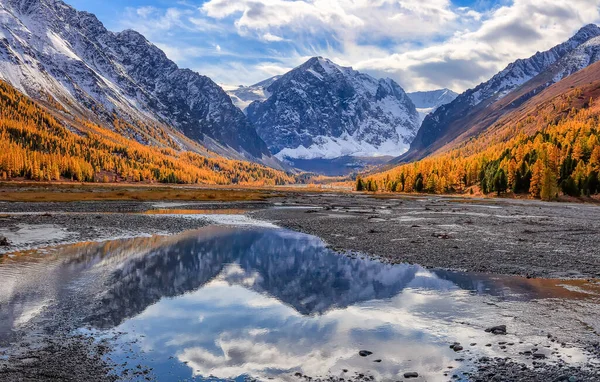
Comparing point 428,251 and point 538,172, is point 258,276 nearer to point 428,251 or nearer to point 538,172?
point 428,251

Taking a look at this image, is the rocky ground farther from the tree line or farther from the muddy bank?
the tree line

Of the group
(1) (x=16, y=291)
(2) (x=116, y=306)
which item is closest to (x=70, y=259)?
(1) (x=16, y=291)

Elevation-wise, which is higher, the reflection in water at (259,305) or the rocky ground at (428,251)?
the rocky ground at (428,251)

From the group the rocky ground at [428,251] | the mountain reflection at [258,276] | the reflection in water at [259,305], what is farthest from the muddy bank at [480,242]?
the mountain reflection at [258,276]

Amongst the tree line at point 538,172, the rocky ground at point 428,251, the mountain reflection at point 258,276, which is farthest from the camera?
the tree line at point 538,172

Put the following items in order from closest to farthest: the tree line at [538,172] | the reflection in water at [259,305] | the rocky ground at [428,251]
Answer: the rocky ground at [428,251]
the reflection in water at [259,305]
the tree line at [538,172]

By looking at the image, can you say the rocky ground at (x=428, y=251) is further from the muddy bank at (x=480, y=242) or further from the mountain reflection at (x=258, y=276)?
the mountain reflection at (x=258, y=276)

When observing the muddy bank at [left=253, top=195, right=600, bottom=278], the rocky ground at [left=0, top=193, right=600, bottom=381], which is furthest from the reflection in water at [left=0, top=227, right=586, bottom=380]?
the muddy bank at [left=253, top=195, right=600, bottom=278]

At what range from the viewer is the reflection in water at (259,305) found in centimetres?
1627

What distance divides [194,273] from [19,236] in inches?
894

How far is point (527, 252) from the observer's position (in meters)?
38.5

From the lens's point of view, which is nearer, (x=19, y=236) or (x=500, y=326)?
(x=500, y=326)

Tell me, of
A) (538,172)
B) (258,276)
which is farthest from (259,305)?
(538,172)

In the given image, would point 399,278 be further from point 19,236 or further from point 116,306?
point 19,236
